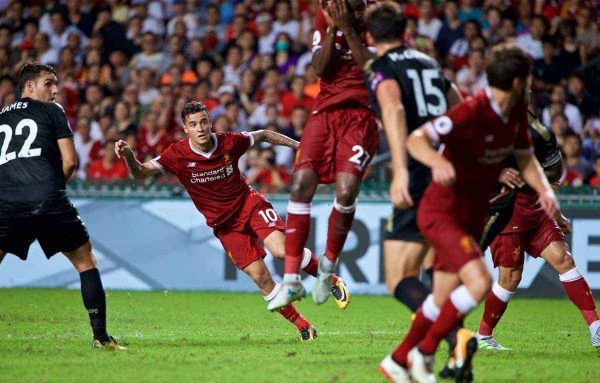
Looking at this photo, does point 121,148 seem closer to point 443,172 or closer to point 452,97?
point 452,97

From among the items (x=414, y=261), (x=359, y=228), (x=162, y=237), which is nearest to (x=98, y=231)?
(x=162, y=237)

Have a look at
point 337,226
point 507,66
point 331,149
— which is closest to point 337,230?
point 337,226

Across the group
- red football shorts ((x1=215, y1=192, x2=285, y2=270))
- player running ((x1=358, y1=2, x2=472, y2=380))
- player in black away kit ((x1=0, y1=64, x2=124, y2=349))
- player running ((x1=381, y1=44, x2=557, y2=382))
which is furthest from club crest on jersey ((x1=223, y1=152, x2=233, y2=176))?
player running ((x1=381, y1=44, x2=557, y2=382))

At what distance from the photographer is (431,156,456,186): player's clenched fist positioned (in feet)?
21.9

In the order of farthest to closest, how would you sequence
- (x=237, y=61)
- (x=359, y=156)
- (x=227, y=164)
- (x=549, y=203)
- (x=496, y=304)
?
(x=237, y=61) → (x=227, y=164) → (x=496, y=304) → (x=359, y=156) → (x=549, y=203)

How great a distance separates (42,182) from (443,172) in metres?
3.95

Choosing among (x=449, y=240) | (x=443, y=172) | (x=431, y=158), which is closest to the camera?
(x=443, y=172)

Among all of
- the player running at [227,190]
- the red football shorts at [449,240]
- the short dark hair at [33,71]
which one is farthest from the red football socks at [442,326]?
the short dark hair at [33,71]

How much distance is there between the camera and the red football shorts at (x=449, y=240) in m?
6.91

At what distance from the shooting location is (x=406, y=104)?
771cm

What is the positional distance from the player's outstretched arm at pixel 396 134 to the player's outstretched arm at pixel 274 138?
2.81 meters

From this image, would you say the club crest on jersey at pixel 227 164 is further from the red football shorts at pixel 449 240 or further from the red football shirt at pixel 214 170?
the red football shorts at pixel 449 240

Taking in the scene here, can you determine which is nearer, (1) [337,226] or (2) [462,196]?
(2) [462,196]

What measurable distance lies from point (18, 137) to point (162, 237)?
6.97 m
